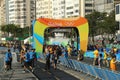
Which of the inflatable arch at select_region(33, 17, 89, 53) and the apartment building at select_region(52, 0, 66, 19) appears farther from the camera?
the apartment building at select_region(52, 0, 66, 19)

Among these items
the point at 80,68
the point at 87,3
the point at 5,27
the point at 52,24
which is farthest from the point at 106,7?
the point at 80,68

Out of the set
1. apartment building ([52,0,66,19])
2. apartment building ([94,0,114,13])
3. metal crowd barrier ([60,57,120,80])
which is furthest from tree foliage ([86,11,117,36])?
apartment building ([52,0,66,19])

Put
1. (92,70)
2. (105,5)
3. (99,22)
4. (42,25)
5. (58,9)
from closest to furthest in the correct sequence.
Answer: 1. (92,70)
2. (42,25)
3. (99,22)
4. (105,5)
5. (58,9)

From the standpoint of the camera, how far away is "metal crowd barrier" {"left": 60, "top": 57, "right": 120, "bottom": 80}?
16852 millimetres

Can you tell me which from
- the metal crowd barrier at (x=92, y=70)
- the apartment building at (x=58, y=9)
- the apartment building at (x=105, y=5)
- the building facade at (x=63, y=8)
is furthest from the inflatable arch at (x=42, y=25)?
the apartment building at (x=58, y=9)

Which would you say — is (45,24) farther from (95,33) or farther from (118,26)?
(95,33)

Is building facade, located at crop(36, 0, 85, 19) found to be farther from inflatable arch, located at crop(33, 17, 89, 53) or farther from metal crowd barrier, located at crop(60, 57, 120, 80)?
metal crowd barrier, located at crop(60, 57, 120, 80)

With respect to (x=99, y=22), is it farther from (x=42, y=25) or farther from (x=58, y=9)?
(x=58, y=9)

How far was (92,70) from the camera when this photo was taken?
22562 mm

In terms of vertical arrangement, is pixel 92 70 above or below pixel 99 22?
below

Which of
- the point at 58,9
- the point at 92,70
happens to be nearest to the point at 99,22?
the point at 92,70

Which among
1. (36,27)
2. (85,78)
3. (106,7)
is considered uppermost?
(106,7)

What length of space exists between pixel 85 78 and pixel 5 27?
149 m

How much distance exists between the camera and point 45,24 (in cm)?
4806
